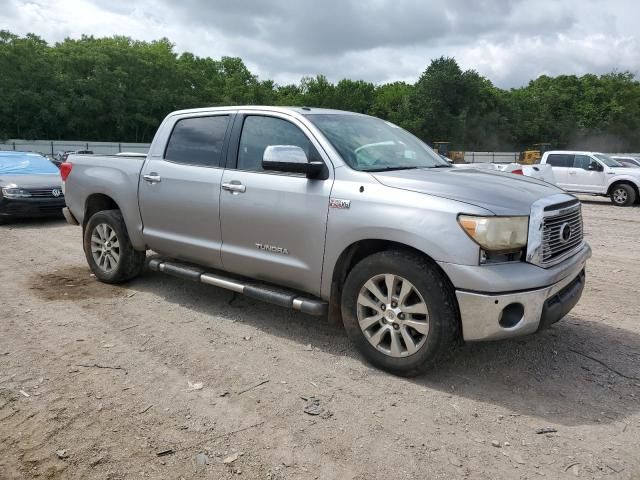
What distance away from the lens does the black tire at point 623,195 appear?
16.4m

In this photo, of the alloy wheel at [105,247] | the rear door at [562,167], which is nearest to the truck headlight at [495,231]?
the alloy wheel at [105,247]

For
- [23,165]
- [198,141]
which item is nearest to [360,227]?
[198,141]

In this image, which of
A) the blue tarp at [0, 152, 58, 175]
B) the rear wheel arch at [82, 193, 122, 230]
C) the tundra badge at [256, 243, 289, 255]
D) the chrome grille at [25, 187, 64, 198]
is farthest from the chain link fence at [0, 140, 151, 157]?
the tundra badge at [256, 243, 289, 255]

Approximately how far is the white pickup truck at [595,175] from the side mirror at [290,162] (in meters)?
15.6

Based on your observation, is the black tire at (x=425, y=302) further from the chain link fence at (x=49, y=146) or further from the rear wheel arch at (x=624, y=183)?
the chain link fence at (x=49, y=146)

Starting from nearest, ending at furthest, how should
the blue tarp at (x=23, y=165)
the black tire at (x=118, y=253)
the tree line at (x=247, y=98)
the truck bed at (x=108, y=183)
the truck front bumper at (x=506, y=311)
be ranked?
the truck front bumper at (x=506, y=311)
the truck bed at (x=108, y=183)
the black tire at (x=118, y=253)
the blue tarp at (x=23, y=165)
the tree line at (x=247, y=98)

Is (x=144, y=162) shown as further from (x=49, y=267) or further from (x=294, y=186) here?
(x=49, y=267)

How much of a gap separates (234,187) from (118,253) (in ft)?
6.60

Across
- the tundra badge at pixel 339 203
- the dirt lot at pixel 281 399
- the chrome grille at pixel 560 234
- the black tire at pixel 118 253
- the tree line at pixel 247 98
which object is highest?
the tree line at pixel 247 98

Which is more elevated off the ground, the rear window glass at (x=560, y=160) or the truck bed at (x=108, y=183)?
the rear window glass at (x=560, y=160)

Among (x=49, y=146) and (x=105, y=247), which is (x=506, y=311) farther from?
(x=49, y=146)

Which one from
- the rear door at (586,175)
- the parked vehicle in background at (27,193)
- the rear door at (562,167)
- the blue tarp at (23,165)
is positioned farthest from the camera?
the rear door at (562,167)

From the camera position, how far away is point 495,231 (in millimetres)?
3287

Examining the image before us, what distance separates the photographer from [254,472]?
8.85 feet
